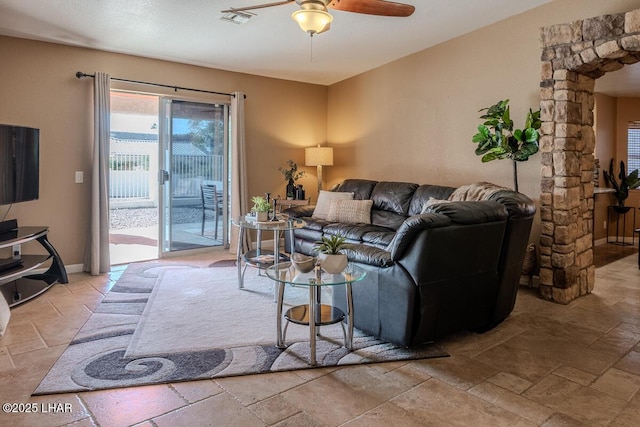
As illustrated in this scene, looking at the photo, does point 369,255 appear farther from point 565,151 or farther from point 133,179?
point 133,179

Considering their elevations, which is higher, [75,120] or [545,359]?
[75,120]

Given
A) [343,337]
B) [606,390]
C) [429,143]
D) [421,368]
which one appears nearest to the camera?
[606,390]

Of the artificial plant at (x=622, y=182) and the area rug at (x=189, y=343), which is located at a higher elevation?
the artificial plant at (x=622, y=182)

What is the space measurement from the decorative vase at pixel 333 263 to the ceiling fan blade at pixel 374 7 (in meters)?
1.70

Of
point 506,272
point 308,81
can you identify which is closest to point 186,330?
point 506,272

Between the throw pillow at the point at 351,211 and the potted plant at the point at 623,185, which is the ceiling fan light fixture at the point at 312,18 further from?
the potted plant at the point at 623,185

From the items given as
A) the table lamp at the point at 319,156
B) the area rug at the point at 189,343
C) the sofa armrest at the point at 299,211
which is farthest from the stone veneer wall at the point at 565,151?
the table lamp at the point at 319,156

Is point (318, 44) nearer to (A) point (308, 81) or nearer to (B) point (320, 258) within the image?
(A) point (308, 81)

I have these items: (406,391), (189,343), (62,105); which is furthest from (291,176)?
(406,391)

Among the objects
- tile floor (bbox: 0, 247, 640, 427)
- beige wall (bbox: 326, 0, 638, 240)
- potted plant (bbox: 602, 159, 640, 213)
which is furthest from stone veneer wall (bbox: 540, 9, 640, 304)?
potted plant (bbox: 602, 159, 640, 213)

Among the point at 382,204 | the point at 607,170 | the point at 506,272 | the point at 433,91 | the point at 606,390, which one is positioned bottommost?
the point at 606,390

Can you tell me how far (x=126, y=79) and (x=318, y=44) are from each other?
2389 millimetres

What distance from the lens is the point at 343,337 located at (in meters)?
2.91

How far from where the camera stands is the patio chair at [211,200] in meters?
5.97
